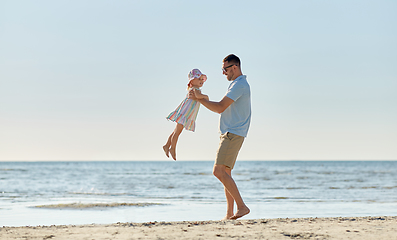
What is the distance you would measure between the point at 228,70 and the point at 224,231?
→ 1.97 meters

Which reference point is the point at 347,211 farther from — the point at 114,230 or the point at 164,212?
the point at 114,230

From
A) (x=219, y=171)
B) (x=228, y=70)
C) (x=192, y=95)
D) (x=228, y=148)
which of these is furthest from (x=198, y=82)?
(x=219, y=171)

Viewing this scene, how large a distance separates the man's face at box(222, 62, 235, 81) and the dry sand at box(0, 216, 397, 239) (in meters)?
1.73

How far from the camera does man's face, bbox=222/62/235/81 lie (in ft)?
16.8

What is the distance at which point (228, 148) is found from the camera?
16.1 feet

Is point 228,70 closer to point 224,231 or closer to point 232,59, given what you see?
point 232,59

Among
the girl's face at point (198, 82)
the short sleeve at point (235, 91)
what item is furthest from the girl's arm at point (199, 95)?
the short sleeve at point (235, 91)

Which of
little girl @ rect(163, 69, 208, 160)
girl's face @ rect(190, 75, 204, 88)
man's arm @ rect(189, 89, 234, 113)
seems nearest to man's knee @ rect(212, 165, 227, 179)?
little girl @ rect(163, 69, 208, 160)

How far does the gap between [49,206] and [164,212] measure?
2805mm

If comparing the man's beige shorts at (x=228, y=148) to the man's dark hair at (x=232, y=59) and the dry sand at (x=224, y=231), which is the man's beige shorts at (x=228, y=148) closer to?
the dry sand at (x=224, y=231)

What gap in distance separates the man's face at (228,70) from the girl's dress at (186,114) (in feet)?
1.68

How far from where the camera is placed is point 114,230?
4.24 meters

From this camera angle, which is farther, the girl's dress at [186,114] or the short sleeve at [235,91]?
the girl's dress at [186,114]

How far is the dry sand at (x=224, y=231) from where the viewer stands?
13.0 feet
